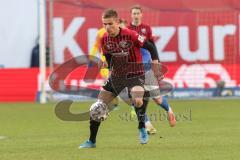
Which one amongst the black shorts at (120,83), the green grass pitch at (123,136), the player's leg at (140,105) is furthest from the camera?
the player's leg at (140,105)

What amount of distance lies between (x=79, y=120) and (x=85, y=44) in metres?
10.4

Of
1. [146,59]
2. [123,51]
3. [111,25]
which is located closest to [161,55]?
[146,59]

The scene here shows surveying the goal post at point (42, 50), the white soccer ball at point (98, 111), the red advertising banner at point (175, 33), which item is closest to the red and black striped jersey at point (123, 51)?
the white soccer ball at point (98, 111)

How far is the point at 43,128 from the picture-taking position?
15.8 meters

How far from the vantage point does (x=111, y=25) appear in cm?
1126

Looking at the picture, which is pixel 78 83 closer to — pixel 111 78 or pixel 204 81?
pixel 204 81

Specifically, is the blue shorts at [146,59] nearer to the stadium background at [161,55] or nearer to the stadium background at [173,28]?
the stadium background at [161,55]

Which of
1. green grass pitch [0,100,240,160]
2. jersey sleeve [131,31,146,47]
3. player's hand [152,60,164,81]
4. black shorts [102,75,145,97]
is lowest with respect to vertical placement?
green grass pitch [0,100,240,160]

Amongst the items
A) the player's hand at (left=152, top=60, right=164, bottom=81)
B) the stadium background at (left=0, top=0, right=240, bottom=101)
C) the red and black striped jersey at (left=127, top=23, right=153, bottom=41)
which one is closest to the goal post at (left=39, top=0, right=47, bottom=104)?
the stadium background at (left=0, top=0, right=240, bottom=101)

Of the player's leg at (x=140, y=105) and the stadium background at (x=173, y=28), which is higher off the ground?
the stadium background at (x=173, y=28)

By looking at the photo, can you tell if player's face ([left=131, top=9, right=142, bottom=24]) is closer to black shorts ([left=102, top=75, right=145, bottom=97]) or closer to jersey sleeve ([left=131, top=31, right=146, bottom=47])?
black shorts ([left=102, top=75, right=145, bottom=97])

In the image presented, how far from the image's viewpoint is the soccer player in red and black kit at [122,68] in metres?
11.5

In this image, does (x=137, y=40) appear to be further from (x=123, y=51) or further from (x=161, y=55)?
(x=161, y=55)

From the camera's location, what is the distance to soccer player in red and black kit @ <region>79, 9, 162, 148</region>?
454 inches
